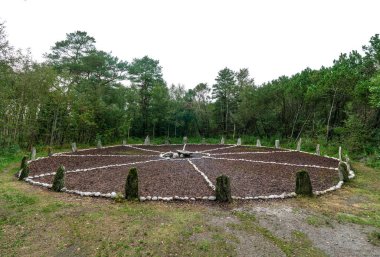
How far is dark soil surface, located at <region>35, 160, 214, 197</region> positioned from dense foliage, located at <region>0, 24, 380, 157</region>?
9415 mm

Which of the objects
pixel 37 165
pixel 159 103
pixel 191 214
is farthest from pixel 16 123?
pixel 191 214

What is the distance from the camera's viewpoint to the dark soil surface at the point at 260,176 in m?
9.58

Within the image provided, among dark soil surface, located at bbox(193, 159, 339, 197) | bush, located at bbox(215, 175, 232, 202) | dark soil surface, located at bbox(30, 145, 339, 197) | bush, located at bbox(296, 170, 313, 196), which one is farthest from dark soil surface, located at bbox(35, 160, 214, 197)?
bush, located at bbox(296, 170, 313, 196)

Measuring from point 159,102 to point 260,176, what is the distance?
825 inches

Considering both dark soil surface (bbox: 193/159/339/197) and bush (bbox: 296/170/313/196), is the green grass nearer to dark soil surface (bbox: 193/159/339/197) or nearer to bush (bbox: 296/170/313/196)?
dark soil surface (bbox: 193/159/339/197)

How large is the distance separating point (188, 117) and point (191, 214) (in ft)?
89.6

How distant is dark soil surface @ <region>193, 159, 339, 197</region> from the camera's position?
31.4 ft

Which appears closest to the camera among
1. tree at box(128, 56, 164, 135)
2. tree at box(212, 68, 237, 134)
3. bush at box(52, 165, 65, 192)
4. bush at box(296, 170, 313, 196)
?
bush at box(296, 170, 313, 196)

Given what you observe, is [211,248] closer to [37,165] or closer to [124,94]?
[37,165]

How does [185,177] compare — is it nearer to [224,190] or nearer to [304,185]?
[224,190]

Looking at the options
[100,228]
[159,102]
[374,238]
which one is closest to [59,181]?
[100,228]

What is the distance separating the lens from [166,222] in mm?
6391

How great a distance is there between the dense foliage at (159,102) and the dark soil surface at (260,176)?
7495 mm

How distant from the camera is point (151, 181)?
413 inches
